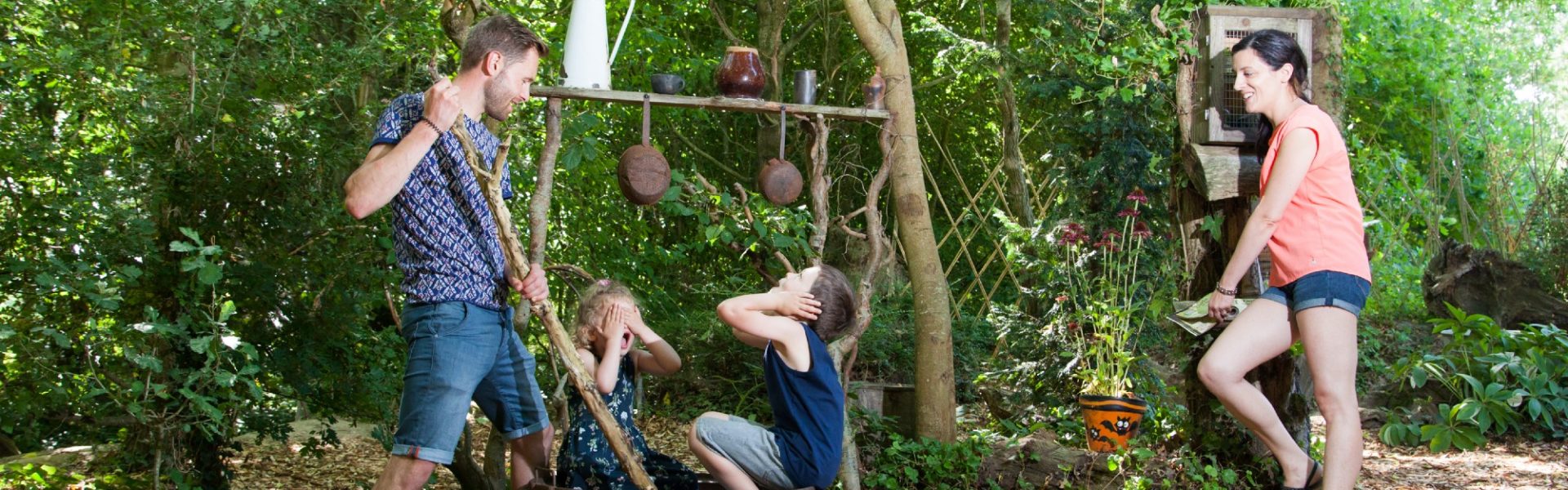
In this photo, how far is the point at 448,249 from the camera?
2391 mm

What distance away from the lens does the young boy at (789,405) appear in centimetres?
256

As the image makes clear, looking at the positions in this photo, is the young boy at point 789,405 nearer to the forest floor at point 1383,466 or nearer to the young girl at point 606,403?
the young girl at point 606,403

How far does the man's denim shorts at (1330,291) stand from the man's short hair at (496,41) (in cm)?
192

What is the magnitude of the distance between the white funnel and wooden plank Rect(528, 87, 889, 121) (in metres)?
0.05

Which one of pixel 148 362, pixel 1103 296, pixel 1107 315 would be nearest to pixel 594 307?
pixel 148 362

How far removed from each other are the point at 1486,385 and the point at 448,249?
4.60 metres

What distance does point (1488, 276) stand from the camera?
245 inches

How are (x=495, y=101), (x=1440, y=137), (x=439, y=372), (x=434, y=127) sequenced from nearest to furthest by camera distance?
(x=434, y=127), (x=439, y=372), (x=495, y=101), (x=1440, y=137)

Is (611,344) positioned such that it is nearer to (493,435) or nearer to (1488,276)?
(493,435)

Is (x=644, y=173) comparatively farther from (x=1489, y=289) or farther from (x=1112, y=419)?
(x=1489, y=289)

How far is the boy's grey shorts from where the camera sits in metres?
2.58

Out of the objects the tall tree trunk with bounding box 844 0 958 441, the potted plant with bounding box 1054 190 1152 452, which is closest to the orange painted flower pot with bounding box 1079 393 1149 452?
the potted plant with bounding box 1054 190 1152 452

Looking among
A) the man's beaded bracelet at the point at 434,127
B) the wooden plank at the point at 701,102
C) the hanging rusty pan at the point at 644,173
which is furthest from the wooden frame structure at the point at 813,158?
Result: the man's beaded bracelet at the point at 434,127

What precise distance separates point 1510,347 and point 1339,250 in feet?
9.84
